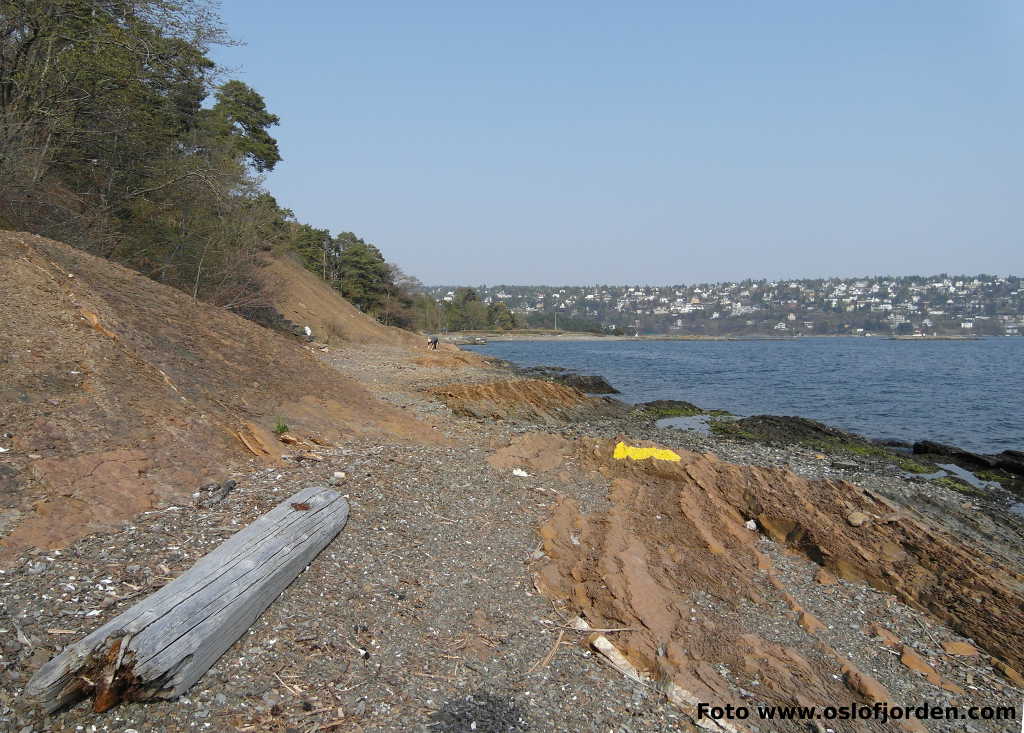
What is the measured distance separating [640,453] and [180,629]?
832 cm

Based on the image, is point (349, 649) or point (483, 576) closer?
point (349, 649)

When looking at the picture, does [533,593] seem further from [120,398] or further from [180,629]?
[120,398]

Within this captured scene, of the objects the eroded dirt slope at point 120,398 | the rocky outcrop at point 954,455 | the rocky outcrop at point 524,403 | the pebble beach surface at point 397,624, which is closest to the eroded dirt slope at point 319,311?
the rocky outcrop at point 524,403

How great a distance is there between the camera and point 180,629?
3686 mm

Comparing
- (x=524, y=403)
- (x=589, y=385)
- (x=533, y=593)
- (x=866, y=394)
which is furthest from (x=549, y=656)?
(x=866, y=394)

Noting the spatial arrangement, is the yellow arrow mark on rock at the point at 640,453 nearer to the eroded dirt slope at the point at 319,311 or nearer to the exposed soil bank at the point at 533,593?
the exposed soil bank at the point at 533,593

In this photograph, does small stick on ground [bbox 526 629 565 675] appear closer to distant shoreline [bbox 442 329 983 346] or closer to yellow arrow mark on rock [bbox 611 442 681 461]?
yellow arrow mark on rock [bbox 611 442 681 461]

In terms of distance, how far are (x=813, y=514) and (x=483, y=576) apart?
17.3 feet

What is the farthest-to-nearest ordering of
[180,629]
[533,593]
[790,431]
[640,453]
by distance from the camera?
[790,431], [640,453], [533,593], [180,629]

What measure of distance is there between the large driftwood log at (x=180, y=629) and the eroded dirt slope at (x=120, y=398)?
1466mm

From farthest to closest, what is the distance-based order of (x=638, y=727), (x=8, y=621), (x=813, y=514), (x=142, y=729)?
(x=813, y=514) < (x=638, y=727) < (x=8, y=621) < (x=142, y=729)

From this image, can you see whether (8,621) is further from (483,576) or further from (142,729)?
(483,576)

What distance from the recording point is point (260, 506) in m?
6.00

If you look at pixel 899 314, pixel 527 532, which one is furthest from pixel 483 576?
pixel 899 314
